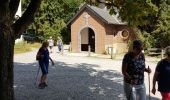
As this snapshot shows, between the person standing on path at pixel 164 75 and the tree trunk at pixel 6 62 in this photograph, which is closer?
the person standing on path at pixel 164 75

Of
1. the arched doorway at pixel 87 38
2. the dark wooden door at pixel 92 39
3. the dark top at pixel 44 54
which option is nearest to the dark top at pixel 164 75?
the dark top at pixel 44 54

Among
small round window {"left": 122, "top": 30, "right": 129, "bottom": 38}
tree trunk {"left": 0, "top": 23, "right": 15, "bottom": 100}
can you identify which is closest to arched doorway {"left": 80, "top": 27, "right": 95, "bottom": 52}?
small round window {"left": 122, "top": 30, "right": 129, "bottom": 38}

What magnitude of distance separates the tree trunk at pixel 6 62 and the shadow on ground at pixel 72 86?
333 cm

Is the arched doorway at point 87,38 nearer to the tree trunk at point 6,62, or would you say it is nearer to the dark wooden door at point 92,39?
the dark wooden door at point 92,39

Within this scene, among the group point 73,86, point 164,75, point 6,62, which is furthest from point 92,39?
point 164,75

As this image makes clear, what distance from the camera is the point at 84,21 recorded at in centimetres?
4109

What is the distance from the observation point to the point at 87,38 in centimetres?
4325

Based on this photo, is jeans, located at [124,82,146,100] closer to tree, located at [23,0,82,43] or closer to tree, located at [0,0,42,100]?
tree, located at [0,0,42,100]

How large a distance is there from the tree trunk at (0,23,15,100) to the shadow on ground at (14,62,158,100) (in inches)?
131

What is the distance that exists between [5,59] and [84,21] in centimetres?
3140

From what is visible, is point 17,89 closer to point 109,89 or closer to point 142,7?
point 109,89

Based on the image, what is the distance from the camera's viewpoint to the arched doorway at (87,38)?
141 feet

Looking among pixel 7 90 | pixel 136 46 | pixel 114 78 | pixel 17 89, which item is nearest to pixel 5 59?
pixel 7 90

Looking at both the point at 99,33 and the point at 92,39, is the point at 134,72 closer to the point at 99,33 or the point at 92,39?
the point at 99,33
